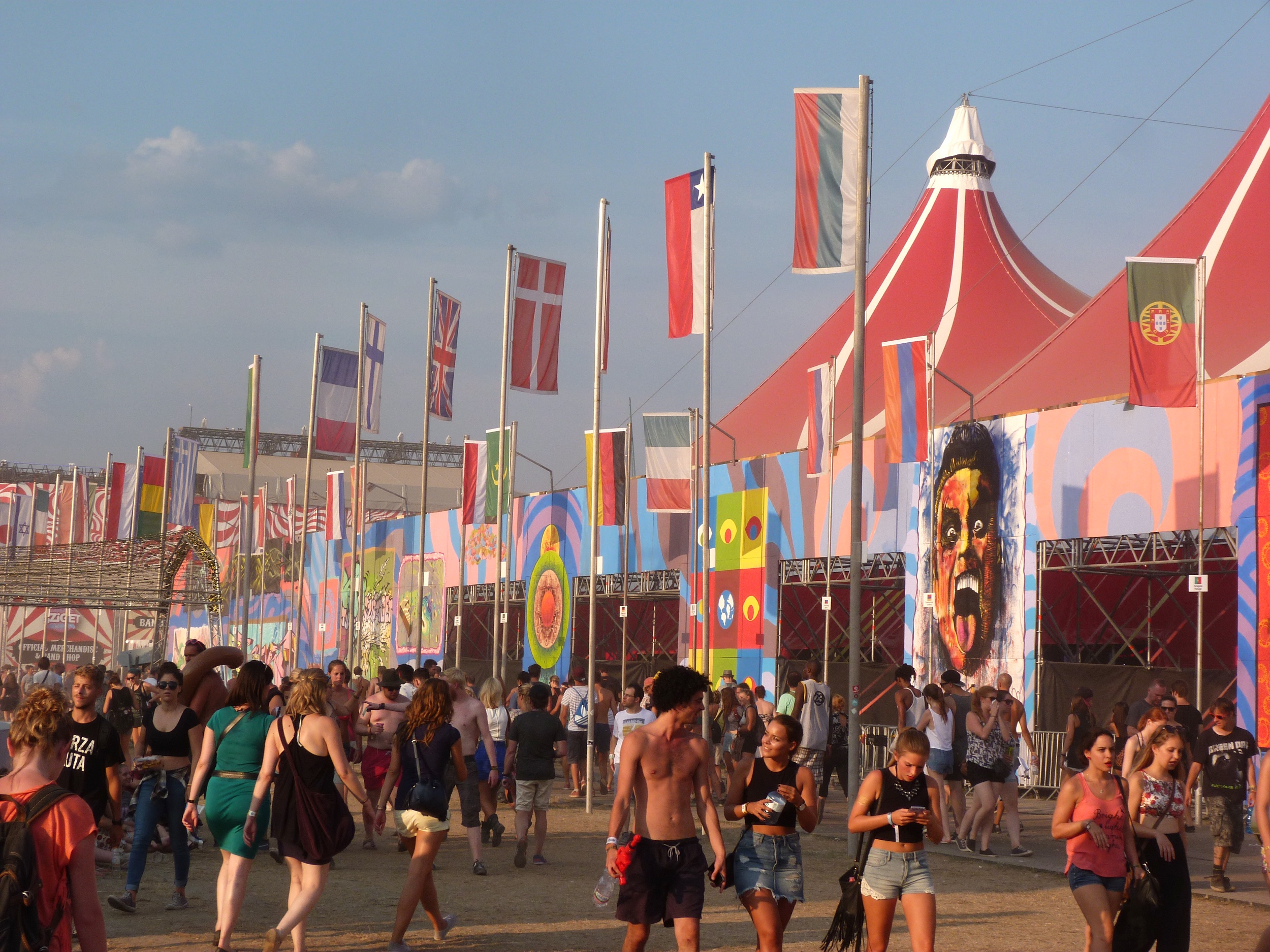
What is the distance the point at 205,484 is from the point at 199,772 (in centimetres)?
5970

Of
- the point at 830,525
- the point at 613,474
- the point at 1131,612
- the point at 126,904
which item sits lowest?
the point at 126,904

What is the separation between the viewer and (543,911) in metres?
9.52

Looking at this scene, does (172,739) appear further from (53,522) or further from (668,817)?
(53,522)

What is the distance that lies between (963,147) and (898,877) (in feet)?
89.7

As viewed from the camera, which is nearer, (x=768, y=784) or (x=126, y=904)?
(x=768, y=784)

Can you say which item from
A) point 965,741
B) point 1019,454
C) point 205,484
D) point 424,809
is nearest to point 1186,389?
point 1019,454

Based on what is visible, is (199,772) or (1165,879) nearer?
(1165,879)

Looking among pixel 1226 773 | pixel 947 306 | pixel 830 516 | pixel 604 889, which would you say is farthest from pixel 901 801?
pixel 947 306

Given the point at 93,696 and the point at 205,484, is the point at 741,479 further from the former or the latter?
the point at 205,484

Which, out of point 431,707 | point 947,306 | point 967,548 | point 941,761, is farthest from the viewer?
point 947,306

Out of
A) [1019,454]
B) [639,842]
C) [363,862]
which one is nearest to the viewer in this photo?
[639,842]

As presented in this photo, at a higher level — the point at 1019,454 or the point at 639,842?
the point at 1019,454

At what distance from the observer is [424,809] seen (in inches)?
332

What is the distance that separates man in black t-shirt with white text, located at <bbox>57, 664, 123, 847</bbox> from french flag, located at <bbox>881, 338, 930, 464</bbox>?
15831 millimetres
